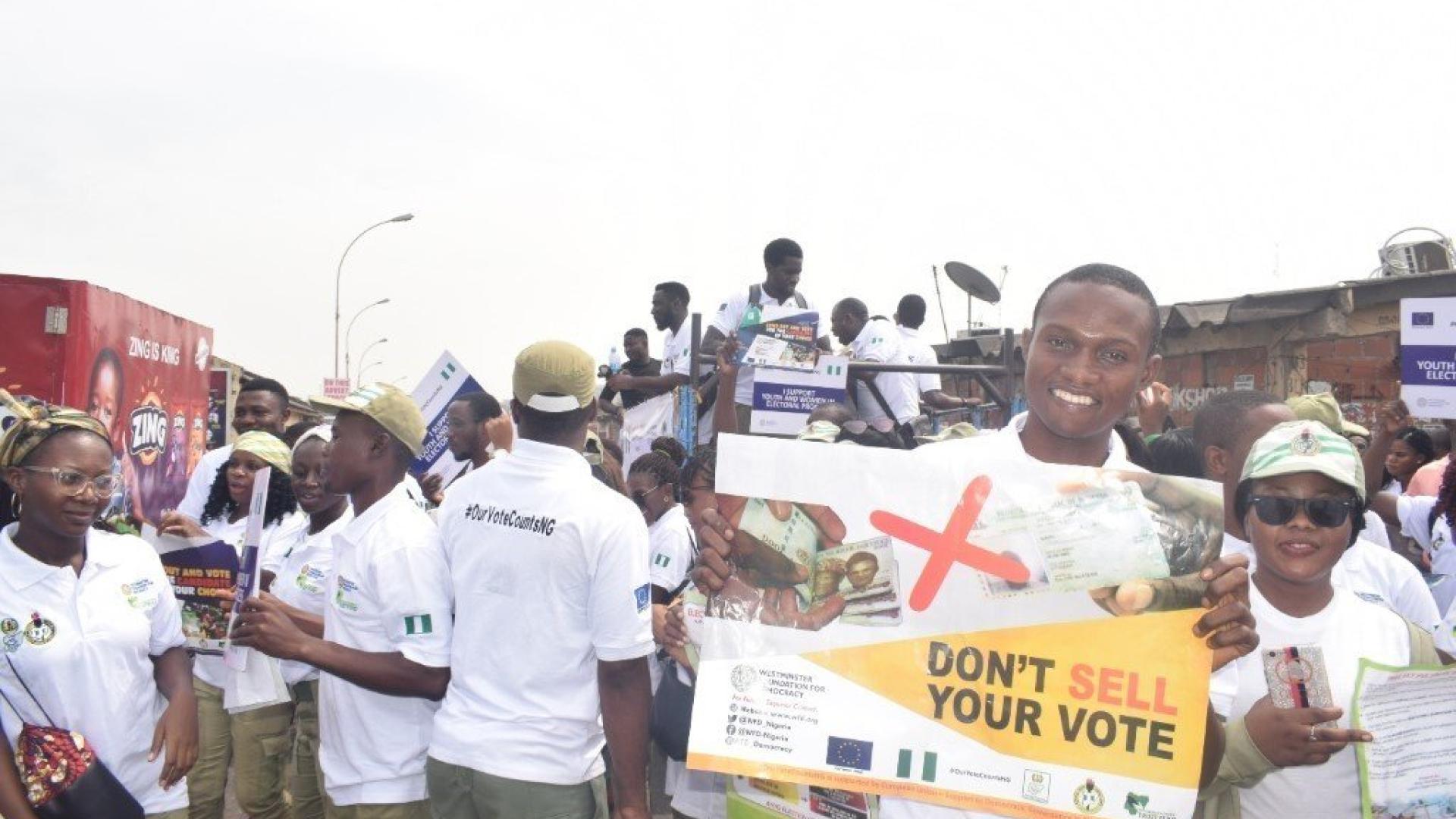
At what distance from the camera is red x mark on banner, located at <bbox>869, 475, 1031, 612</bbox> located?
88.6 inches

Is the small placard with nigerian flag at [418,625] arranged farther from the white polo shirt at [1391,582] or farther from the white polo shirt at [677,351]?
the white polo shirt at [677,351]

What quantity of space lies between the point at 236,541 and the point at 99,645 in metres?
2.12

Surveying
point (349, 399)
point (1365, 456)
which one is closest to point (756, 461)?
point (349, 399)

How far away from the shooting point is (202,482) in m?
5.95

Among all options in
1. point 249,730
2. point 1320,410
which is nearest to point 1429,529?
point 1320,410

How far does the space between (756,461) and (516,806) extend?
58.3 inches

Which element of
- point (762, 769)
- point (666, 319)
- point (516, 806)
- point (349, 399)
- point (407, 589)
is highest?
point (666, 319)

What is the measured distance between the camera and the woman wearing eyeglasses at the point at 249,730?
4.73 metres

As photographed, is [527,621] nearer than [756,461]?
No

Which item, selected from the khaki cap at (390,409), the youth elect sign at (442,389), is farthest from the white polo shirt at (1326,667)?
the youth elect sign at (442,389)

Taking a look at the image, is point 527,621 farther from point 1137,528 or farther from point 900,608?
point 1137,528

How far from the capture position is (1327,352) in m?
10.1

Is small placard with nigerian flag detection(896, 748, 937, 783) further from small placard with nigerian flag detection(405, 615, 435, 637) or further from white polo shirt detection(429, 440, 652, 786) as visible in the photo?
small placard with nigerian flag detection(405, 615, 435, 637)

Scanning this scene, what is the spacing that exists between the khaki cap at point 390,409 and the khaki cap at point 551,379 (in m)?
0.49
